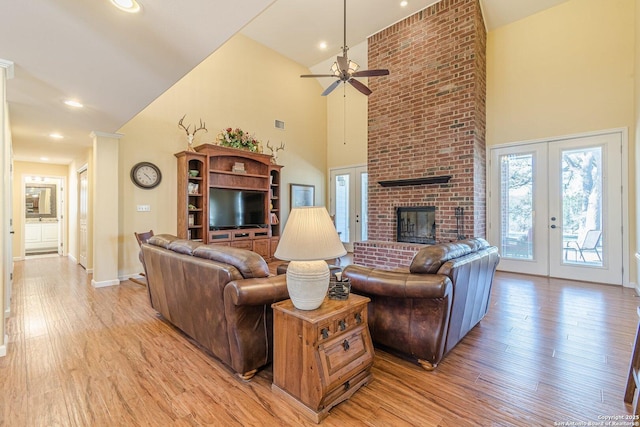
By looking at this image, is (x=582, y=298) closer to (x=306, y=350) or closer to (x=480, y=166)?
(x=480, y=166)

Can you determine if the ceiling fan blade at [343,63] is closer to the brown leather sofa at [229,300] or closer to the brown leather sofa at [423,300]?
the brown leather sofa at [423,300]

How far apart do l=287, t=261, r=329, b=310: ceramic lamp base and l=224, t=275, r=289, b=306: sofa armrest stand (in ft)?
0.86

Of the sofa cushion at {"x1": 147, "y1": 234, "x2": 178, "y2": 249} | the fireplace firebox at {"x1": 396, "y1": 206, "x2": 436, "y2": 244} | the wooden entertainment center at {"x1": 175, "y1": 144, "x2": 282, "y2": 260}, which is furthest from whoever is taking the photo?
the wooden entertainment center at {"x1": 175, "y1": 144, "x2": 282, "y2": 260}

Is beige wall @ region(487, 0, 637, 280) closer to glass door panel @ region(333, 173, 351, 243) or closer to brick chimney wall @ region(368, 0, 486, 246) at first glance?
brick chimney wall @ region(368, 0, 486, 246)

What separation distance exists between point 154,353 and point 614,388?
3251 mm

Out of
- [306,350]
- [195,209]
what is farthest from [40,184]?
[306,350]

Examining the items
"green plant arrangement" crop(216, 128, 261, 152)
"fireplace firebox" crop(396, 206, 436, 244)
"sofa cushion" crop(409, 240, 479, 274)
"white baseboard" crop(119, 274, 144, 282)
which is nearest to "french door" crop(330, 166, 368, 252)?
"fireplace firebox" crop(396, 206, 436, 244)

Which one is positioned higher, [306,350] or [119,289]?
[306,350]

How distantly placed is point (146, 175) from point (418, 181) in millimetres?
4752

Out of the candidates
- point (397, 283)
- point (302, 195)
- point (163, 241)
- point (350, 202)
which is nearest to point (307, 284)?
point (397, 283)

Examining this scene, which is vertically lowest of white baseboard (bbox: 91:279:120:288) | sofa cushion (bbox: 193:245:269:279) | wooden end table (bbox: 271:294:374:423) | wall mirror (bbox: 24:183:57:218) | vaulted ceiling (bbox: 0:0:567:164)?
white baseboard (bbox: 91:279:120:288)

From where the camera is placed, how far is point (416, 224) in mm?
5312

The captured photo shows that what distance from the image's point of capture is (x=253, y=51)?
21.6 ft

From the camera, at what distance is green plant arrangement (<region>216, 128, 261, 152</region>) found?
19.1 feet
